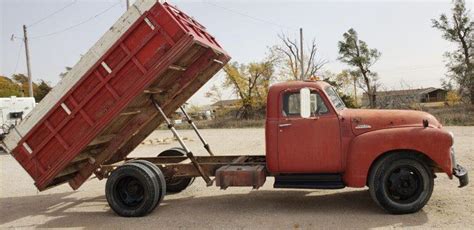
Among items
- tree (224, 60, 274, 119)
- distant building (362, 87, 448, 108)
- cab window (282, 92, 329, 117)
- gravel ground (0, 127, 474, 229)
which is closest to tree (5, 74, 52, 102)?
tree (224, 60, 274, 119)

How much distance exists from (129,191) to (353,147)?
12.0ft

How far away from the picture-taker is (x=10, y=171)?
533 inches

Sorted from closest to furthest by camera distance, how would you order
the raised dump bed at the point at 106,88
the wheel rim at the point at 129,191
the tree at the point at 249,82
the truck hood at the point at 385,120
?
the raised dump bed at the point at 106,88, the truck hood at the point at 385,120, the wheel rim at the point at 129,191, the tree at the point at 249,82

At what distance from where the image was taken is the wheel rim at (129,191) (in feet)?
22.6

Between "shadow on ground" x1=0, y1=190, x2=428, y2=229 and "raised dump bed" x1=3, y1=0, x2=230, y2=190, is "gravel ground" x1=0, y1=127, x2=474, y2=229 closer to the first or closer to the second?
"shadow on ground" x1=0, y1=190, x2=428, y2=229

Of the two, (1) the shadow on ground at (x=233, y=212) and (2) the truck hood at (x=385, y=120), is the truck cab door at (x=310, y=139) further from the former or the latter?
(1) the shadow on ground at (x=233, y=212)

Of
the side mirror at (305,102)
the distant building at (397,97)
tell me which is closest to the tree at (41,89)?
the distant building at (397,97)

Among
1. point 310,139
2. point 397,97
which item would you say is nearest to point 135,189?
point 310,139

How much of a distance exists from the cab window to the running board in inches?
38.7

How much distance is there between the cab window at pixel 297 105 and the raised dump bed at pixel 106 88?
1.58 m

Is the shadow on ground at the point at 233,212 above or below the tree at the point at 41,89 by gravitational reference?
below

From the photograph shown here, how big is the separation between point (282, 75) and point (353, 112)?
117 ft

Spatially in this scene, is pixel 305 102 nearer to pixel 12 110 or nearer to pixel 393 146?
pixel 393 146

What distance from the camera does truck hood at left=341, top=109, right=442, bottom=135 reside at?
634 cm
